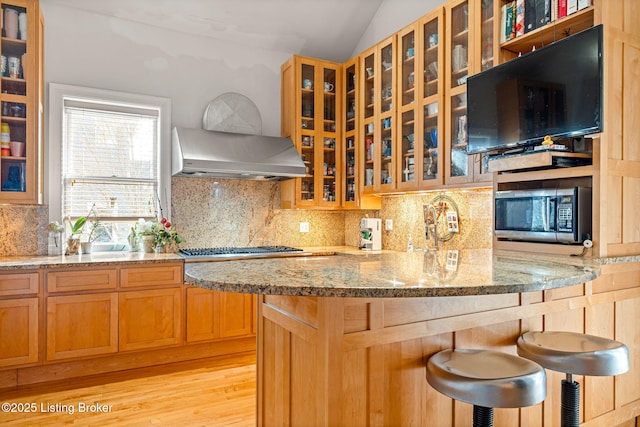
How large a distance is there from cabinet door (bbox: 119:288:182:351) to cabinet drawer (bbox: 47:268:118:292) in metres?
0.14

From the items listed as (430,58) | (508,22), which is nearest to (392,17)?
(430,58)

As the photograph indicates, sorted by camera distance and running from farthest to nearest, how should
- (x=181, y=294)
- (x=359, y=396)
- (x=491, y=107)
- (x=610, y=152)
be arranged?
1. (x=181, y=294)
2. (x=491, y=107)
3. (x=610, y=152)
4. (x=359, y=396)

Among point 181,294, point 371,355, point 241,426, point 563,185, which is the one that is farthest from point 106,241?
point 563,185

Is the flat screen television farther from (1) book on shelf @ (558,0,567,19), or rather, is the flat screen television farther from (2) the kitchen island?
(2) the kitchen island

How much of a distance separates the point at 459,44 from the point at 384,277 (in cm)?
230

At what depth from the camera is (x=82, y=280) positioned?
3047 millimetres

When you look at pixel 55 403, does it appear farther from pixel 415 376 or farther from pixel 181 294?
pixel 415 376

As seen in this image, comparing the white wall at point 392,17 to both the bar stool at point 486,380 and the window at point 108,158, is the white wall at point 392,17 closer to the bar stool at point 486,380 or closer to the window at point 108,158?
the window at point 108,158

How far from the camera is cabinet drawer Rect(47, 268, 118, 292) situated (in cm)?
297

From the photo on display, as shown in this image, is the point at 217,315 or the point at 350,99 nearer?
the point at 217,315

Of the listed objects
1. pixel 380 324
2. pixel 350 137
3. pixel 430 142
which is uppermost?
pixel 350 137

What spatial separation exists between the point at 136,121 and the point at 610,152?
3.62m

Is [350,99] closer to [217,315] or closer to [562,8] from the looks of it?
[562,8]

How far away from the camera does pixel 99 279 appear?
3.09 metres
